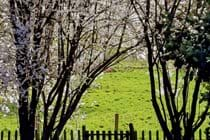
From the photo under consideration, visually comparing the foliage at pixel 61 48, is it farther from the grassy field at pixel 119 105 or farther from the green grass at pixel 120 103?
the green grass at pixel 120 103

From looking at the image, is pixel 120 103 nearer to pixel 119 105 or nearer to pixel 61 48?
pixel 119 105

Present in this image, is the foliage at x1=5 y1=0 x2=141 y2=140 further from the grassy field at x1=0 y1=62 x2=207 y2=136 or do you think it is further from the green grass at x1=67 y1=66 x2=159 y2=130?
the green grass at x1=67 y1=66 x2=159 y2=130

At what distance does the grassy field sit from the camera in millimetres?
20656

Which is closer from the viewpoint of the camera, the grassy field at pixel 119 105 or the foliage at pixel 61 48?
the foliage at pixel 61 48

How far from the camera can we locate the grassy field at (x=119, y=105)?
67.8ft

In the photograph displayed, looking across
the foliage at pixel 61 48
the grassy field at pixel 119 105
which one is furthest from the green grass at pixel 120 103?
the foliage at pixel 61 48

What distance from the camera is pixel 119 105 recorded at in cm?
2442

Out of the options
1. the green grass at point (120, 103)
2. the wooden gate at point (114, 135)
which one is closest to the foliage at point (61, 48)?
the wooden gate at point (114, 135)

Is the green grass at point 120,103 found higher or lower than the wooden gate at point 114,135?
higher

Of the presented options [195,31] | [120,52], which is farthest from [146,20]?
[195,31]

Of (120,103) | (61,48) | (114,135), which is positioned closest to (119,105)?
(120,103)

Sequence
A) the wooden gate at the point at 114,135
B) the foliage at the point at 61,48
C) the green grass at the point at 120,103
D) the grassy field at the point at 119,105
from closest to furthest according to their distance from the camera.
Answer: the foliage at the point at 61,48 → the wooden gate at the point at 114,135 → the grassy field at the point at 119,105 → the green grass at the point at 120,103

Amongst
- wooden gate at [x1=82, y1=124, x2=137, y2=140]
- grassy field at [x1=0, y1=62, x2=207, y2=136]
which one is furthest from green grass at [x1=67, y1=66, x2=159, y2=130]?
wooden gate at [x1=82, y1=124, x2=137, y2=140]

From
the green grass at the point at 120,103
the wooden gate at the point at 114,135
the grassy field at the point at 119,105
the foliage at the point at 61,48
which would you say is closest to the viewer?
the foliage at the point at 61,48
